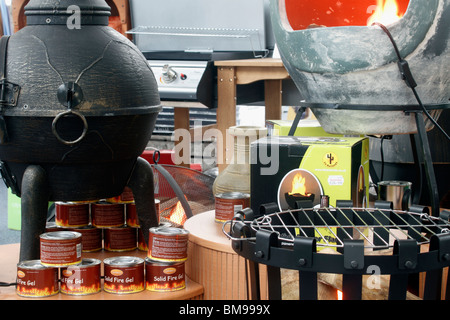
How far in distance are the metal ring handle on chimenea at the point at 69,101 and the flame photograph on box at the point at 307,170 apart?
50 centimetres

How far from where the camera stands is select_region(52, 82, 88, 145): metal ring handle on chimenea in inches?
71.6

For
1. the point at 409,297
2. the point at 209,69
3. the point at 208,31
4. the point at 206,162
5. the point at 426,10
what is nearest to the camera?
the point at 409,297

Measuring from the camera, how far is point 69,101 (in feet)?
5.99

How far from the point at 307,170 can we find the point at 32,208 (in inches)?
32.0

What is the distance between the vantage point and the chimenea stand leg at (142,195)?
2133 millimetres

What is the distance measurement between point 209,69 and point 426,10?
5.01 feet

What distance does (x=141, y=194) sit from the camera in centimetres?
→ 214

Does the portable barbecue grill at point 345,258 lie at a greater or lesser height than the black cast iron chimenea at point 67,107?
lesser

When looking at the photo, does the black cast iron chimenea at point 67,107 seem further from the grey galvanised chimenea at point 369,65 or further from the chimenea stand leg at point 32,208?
the grey galvanised chimenea at point 369,65

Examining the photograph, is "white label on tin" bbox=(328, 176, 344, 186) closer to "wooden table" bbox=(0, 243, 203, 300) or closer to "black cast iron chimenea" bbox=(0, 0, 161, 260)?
"wooden table" bbox=(0, 243, 203, 300)

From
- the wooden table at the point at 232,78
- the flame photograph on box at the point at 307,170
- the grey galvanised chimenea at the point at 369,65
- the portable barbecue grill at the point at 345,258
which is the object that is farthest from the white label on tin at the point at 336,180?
the wooden table at the point at 232,78

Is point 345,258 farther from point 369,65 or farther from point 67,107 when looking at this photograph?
point 67,107

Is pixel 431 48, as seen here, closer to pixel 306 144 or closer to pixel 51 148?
pixel 306 144
